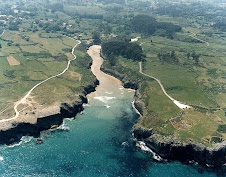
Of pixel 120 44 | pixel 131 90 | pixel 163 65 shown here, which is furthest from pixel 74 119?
pixel 120 44

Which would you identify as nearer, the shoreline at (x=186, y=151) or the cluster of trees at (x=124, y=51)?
the shoreline at (x=186, y=151)

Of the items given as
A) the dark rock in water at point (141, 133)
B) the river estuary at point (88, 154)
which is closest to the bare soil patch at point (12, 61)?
the river estuary at point (88, 154)

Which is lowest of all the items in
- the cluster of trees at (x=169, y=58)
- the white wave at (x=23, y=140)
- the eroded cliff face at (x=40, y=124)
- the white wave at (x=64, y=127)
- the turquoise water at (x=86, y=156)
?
the turquoise water at (x=86, y=156)

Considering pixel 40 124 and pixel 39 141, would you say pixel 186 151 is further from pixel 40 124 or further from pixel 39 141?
pixel 40 124

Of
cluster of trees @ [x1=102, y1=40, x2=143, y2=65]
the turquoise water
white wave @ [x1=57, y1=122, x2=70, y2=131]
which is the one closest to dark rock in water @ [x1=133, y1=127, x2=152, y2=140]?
the turquoise water

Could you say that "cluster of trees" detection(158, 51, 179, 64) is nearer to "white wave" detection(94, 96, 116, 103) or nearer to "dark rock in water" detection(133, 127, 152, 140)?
"white wave" detection(94, 96, 116, 103)

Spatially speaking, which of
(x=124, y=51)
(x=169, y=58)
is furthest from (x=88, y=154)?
(x=169, y=58)

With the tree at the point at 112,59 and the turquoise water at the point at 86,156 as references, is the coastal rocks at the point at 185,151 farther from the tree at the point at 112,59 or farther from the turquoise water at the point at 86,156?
the tree at the point at 112,59
